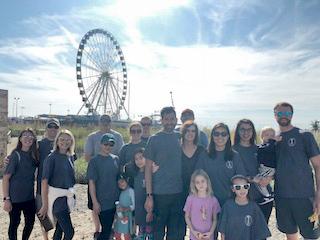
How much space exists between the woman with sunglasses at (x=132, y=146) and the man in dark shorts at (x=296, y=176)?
1863 millimetres

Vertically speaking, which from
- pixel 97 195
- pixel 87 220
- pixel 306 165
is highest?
pixel 306 165

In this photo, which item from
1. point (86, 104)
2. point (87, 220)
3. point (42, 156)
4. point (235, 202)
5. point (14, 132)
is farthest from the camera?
point (86, 104)

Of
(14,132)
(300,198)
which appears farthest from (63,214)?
(14,132)

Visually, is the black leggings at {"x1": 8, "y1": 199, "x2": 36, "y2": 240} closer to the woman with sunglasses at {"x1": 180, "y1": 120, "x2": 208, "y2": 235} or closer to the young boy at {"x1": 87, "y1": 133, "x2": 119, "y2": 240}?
the young boy at {"x1": 87, "y1": 133, "x2": 119, "y2": 240}

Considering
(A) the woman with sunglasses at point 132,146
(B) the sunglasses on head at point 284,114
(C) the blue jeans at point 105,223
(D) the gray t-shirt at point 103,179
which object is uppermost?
(B) the sunglasses on head at point 284,114

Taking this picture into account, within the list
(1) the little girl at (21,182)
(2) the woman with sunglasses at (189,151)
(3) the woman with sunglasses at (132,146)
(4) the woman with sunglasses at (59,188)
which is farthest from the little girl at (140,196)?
(1) the little girl at (21,182)

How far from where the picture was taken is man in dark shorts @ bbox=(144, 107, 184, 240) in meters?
4.00

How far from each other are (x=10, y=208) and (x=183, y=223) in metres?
2.08

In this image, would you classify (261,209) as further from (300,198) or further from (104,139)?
(104,139)

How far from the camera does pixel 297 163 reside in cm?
383

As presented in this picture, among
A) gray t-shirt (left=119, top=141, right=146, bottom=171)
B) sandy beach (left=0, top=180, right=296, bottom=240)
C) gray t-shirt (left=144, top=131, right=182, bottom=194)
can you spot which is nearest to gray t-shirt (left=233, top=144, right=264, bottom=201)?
gray t-shirt (left=144, top=131, right=182, bottom=194)

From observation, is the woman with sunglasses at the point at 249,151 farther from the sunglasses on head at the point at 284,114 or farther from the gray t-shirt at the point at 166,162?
the gray t-shirt at the point at 166,162

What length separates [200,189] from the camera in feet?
12.4

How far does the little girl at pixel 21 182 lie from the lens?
13.9 feet
